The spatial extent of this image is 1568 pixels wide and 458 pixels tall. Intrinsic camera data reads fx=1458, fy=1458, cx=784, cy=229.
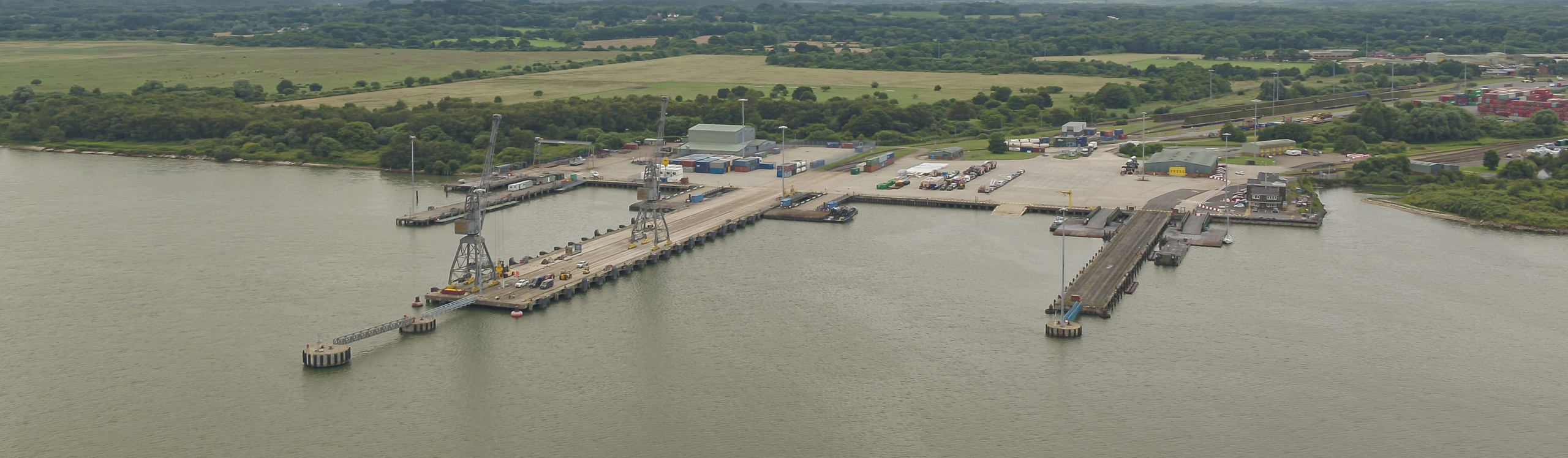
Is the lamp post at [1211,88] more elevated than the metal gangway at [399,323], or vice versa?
the lamp post at [1211,88]

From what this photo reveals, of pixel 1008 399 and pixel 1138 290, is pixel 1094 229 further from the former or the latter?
pixel 1008 399

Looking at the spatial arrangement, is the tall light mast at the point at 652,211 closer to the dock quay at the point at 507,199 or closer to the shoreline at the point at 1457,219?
the dock quay at the point at 507,199

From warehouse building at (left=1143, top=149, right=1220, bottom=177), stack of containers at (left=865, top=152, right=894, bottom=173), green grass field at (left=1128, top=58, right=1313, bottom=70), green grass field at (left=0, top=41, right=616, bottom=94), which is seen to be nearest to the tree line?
stack of containers at (left=865, top=152, right=894, bottom=173)

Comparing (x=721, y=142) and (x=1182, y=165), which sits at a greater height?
(x=721, y=142)

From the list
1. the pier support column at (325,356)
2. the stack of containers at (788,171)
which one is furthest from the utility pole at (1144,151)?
the pier support column at (325,356)

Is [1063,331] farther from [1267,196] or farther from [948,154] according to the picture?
[948,154]

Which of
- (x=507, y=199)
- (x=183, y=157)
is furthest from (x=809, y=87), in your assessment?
(x=507, y=199)
